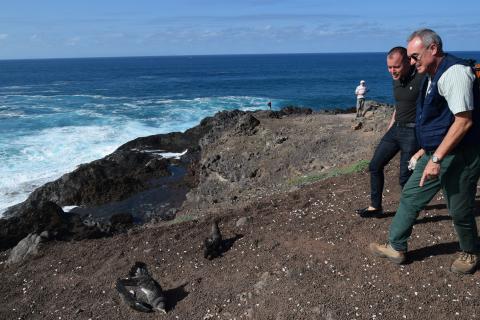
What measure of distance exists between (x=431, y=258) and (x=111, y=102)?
157 feet

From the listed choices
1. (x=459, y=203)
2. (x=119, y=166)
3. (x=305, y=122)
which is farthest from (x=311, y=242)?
(x=119, y=166)

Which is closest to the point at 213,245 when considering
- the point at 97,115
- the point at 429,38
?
the point at 429,38

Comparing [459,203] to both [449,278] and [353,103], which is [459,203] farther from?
[353,103]

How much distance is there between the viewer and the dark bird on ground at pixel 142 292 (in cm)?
589

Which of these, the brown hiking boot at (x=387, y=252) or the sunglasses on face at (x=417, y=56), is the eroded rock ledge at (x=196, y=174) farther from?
the sunglasses on face at (x=417, y=56)

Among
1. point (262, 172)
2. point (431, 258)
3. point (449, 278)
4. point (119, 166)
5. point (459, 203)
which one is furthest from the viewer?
point (119, 166)

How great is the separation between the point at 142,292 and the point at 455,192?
396cm

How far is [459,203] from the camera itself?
4.71m

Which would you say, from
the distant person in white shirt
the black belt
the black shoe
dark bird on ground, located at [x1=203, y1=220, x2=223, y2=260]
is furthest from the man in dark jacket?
the distant person in white shirt

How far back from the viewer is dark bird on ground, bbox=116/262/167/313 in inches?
232

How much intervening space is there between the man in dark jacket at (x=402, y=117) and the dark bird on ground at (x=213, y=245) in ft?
7.98

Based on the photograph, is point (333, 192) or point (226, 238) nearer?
point (226, 238)

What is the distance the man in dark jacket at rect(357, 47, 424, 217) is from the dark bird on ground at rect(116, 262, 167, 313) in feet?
10.9

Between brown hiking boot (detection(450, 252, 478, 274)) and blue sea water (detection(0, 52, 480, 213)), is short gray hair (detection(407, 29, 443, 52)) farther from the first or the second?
blue sea water (detection(0, 52, 480, 213))
